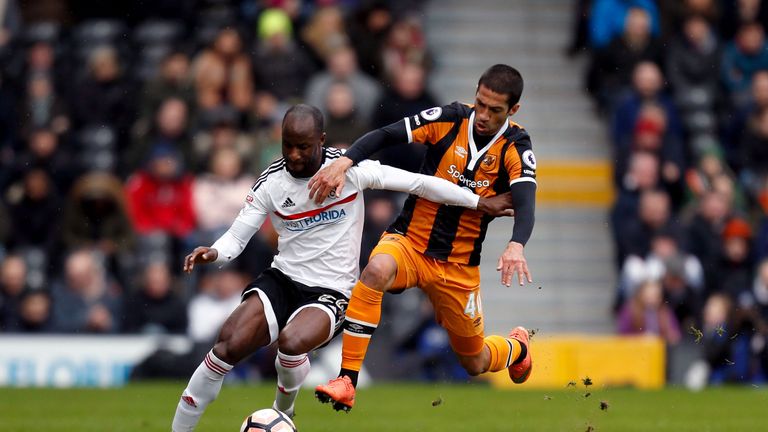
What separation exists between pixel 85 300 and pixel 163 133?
2.35 meters

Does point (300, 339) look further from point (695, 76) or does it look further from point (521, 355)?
point (695, 76)

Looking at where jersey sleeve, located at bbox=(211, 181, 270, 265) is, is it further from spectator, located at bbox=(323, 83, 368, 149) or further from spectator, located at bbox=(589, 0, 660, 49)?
spectator, located at bbox=(589, 0, 660, 49)

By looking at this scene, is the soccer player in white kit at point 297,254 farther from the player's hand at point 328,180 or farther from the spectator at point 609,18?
the spectator at point 609,18

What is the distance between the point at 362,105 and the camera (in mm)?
18281

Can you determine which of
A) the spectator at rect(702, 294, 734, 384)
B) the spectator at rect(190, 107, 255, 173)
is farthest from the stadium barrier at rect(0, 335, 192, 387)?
the spectator at rect(702, 294, 734, 384)

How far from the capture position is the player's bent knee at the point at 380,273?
1000 centimetres

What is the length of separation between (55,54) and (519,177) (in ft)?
38.2

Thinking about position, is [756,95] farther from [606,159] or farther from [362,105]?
[362,105]

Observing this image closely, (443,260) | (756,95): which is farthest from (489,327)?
(443,260)

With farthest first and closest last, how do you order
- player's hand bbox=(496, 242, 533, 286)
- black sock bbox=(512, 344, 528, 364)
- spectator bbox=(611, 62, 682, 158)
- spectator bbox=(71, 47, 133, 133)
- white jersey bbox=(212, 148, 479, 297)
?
spectator bbox=(71, 47, 133, 133) < spectator bbox=(611, 62, 682, 158) < black sock bbox=(512, 344, 528, 364) < white jersey bbox=(212, 148, 479, 297) < player's hand bbox=(496, 242, 533, 286)

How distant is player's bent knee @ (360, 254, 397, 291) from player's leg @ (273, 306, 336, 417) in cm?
43

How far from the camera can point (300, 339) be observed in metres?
Result: 10.1

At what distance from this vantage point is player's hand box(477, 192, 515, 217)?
405 inches

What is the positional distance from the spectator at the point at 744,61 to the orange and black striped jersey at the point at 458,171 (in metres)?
10.4
